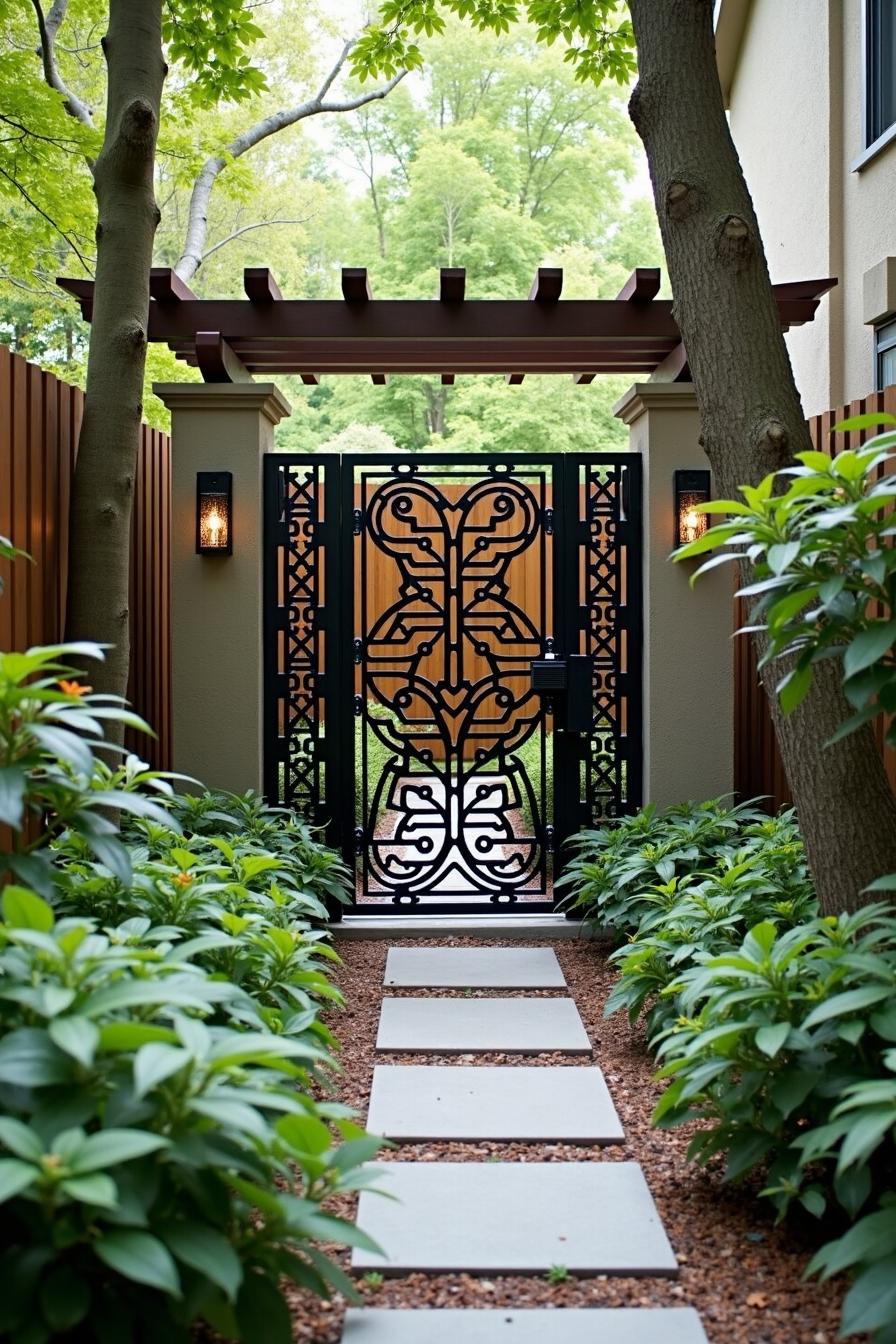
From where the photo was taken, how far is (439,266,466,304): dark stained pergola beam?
18.4 ft

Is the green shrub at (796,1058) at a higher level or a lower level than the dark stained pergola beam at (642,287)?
lower

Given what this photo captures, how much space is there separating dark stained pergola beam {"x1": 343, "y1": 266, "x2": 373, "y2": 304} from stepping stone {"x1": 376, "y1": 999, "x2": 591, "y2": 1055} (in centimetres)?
302

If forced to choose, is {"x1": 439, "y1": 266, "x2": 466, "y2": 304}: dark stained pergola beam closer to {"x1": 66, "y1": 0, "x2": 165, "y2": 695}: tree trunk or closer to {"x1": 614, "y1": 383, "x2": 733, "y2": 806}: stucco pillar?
{"x1": 614, "y1": 383, "x2": 733, "y2": 806}: stucco pillar

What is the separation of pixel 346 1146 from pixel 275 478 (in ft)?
13.4

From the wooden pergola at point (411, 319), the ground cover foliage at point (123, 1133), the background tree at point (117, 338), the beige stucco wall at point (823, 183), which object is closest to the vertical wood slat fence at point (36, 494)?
the background tree at point (117, 338)

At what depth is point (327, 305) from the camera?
5793mm

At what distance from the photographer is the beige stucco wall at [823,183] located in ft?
24.0

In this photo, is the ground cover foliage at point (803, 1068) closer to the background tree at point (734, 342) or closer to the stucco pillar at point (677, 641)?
the background tree at point (734, 342)

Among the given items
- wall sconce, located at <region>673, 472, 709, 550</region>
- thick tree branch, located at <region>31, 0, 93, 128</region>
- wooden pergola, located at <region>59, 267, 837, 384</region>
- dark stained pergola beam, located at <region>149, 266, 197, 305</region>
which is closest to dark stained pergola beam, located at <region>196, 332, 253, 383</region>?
Answer: wooden pergola, located at <region>59, 267, 837, 384</region>

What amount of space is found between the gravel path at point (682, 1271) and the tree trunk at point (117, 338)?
75.1 inches

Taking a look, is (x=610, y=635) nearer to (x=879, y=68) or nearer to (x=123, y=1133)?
(x=879, y=68)

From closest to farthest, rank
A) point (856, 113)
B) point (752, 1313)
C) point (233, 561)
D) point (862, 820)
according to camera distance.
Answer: point (752, 1313) → point (862, 820) → point (233, 561) → point (856, 113)

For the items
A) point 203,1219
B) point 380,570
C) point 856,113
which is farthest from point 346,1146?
point 380,570

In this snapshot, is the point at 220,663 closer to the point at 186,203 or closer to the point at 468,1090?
the point at 468,1090
